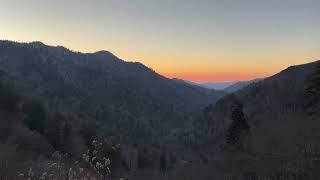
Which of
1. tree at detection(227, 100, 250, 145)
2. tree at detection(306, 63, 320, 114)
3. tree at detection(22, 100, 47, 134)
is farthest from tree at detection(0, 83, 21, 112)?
tree at detection(306, 63, 320, 114)

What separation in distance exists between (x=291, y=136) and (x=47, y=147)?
32623 millimetres

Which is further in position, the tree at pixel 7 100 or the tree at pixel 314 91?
the tree at pixel 7 100

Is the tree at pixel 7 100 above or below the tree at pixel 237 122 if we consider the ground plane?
above

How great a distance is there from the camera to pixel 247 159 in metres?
18.7

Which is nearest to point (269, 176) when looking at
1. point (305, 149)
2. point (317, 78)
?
point (305, 149)

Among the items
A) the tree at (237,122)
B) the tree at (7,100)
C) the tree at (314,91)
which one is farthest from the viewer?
the tree at (7,100)

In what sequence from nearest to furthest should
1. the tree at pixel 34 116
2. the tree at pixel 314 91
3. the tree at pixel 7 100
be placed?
the tree at pixel 314 91
the tree at pixel 7 100
the tree at pixel 34 116

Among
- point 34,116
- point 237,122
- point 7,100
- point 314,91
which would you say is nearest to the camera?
point 314,91

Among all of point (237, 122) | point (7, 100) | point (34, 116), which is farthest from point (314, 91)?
point (7, 100)

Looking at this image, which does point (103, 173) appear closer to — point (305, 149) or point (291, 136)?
point (305, 149)

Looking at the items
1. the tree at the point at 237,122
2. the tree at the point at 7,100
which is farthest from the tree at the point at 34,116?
the tree at the point at 237,122

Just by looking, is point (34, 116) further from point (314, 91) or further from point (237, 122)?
point (314, 91)

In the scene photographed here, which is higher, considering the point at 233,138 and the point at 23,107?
the point at 23,107

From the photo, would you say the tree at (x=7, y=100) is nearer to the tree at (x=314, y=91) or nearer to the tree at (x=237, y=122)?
the tree at (x=237, y=122)
